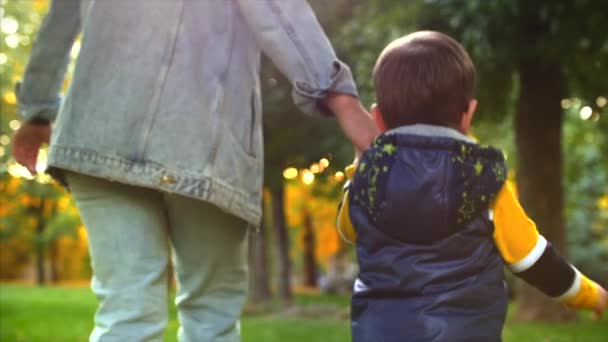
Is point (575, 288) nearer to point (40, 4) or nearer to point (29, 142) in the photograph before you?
point (29, 142)

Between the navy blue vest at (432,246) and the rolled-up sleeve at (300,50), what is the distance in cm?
28

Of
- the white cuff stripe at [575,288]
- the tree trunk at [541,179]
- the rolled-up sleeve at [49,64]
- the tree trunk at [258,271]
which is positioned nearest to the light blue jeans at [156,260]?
the rolled-up sleeve at [49,64]

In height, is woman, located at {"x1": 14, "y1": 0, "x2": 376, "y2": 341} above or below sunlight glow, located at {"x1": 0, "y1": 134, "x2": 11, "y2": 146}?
below

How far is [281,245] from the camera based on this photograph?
20.3 meters

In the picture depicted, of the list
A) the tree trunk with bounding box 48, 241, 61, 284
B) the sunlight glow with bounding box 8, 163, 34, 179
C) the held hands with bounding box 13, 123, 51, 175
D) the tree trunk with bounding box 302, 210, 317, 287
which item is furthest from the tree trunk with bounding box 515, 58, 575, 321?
the tree trunk with bounding box 48, 241, 61, 284

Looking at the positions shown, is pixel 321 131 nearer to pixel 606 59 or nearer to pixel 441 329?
pixel 606 59

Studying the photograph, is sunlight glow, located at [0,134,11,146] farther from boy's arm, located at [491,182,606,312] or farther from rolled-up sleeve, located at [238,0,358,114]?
boy's arm, located at [491,182,606,312]

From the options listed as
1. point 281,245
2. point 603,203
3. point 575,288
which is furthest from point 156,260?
point 603,203

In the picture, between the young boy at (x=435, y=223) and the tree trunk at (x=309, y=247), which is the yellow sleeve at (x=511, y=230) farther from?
the tree trunk at (x=309, y=247)

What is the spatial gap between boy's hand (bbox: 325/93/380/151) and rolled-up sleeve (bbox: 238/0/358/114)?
→ 0.03 metres

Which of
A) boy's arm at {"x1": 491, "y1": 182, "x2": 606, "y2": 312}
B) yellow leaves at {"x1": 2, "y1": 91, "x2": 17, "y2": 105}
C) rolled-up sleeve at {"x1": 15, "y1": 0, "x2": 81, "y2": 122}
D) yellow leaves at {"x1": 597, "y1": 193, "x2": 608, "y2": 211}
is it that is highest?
yellow leaves at {"x1": 2, "y1": 91, "x2": 17, "y2": 105}

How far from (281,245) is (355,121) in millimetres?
17775

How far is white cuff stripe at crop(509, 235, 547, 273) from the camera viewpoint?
250 centimetres

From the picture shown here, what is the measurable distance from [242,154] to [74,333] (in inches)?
259
